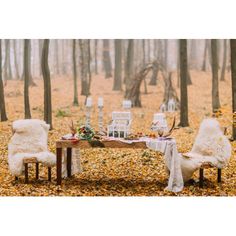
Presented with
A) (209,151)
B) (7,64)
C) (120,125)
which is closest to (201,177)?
(209,151)

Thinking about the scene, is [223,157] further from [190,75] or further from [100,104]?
[190,75]

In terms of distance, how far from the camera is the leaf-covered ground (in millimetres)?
7211

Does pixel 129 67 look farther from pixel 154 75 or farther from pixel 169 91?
pixel 169 91

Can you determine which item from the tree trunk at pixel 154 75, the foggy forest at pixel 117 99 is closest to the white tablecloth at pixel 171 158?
the foggy forest at pixel 117 99

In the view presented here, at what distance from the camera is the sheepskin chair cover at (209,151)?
7133 millimetres

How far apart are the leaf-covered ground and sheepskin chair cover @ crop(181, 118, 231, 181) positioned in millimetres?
319

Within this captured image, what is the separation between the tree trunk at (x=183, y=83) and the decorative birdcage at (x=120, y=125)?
237cm

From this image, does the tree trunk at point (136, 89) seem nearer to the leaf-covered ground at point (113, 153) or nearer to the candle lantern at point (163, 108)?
the leaf-covered ground at point (113, 153)

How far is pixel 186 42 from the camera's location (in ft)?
31.3

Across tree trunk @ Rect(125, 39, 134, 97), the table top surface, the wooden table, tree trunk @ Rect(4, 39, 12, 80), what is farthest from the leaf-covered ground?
the table top surface
